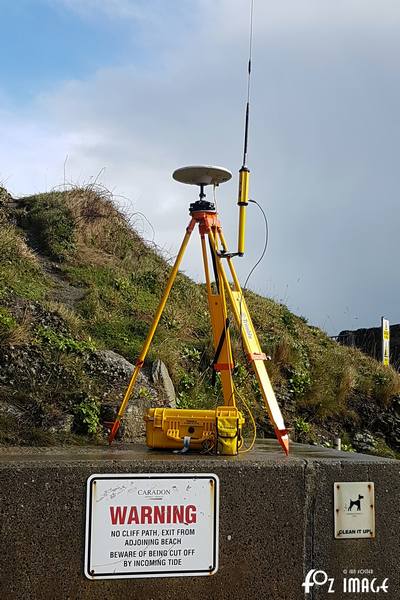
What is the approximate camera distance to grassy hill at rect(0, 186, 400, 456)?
6.15m


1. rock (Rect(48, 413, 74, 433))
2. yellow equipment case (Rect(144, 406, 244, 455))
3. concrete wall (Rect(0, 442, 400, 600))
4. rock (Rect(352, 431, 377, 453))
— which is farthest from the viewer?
rock (Rect(352, 431, 377, 453))

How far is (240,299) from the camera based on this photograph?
179 inches

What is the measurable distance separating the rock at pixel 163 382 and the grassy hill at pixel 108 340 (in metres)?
0.26

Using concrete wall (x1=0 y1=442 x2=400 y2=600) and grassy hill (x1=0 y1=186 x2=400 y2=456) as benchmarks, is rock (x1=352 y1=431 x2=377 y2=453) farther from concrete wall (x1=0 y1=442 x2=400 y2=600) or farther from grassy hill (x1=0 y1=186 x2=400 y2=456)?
concrete wall (x1=0 y1=442 x2=400 y2=600)

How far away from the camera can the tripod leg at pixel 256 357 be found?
4.08 m

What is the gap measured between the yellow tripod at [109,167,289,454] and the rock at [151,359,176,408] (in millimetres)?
2228

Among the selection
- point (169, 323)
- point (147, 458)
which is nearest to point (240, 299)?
point (147, 458)

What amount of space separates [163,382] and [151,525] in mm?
3630

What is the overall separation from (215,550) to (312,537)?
0.56 meters

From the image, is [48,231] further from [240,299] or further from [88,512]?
[88,512]

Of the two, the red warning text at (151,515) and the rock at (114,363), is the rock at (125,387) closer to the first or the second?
the rock at (114,363)

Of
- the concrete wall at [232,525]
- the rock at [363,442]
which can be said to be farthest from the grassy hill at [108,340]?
the concrete wall at [232,525]
